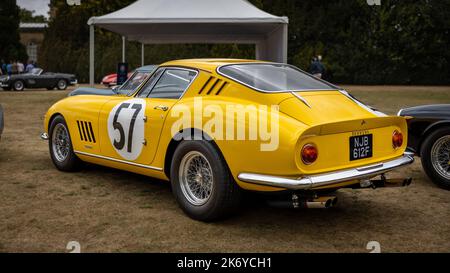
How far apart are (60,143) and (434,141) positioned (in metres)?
4.34

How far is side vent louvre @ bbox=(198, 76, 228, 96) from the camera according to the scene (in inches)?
174

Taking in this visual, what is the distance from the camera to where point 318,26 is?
39.3m

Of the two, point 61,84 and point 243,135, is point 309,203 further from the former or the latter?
point 61,84

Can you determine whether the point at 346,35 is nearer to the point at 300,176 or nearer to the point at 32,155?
the point at 32,155

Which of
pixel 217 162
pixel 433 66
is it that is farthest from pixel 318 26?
pixel 217 162

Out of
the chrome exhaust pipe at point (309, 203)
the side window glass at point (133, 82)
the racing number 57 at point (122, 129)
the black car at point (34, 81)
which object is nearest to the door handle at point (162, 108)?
the racing number 57 at point (122, 129)

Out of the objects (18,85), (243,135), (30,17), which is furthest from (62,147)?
(30,17)

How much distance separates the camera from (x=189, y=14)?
44.0 ft

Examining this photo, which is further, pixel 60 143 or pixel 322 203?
pixel 60 143

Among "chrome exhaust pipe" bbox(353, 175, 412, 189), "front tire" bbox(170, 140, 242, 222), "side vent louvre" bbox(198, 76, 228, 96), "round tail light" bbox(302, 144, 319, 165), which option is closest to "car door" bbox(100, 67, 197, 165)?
"side vent louvre" bbox(198, 76, 228, 96)

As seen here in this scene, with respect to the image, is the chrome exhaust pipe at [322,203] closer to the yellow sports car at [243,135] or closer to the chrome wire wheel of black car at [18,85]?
the yellow sports car at [243,135]

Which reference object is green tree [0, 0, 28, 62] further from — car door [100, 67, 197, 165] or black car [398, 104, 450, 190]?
black car [398, 104, 450, 190]

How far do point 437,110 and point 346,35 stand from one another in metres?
34.3

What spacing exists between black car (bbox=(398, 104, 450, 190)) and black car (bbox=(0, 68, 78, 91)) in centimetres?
2130
